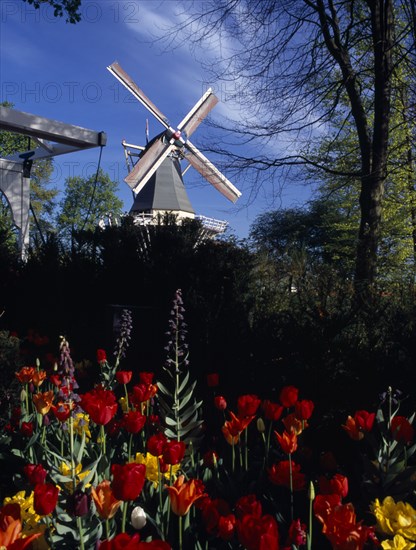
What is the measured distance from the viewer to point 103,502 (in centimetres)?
177

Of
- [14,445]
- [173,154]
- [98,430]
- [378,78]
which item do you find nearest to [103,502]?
[98,430]

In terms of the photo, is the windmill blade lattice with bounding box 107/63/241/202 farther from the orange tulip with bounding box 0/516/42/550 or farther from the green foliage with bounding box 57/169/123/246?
the orange tulip with bounding box 0/516/42/550

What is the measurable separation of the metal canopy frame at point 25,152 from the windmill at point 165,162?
32.7ft

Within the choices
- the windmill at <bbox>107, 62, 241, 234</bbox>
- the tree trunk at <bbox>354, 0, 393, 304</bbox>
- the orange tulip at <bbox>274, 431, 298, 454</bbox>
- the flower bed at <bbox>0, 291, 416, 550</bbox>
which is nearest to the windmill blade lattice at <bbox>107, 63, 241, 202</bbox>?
the windmill at <bbox>107, 62, 241, 234</bbox>

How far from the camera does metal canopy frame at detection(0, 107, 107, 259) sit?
981 cm

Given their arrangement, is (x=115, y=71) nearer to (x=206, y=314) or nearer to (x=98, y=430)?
(x=206, y=314)

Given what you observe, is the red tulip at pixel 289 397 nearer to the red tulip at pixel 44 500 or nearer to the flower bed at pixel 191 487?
the flower bed at pixel 191 487

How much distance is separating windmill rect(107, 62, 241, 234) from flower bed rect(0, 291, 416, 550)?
62.0ft

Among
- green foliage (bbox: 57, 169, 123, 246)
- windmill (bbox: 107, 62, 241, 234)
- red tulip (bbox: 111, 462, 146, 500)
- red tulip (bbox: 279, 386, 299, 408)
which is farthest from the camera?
green foliage (bbox: 57, 169, 123, 246)

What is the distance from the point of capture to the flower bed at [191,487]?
1.64 meters

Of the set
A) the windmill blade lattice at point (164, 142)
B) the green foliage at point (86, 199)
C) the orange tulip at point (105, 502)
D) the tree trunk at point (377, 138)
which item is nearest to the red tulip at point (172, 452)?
the orange tulip at point (105, 502)

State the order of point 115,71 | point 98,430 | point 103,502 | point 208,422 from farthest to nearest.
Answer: point 115,71 → point 208,422 → point 98,430 → point 103,502

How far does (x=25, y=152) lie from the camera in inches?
470

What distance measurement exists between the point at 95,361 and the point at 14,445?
138 inches
